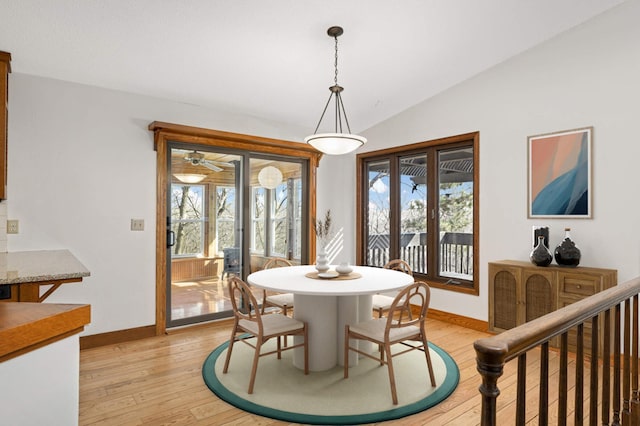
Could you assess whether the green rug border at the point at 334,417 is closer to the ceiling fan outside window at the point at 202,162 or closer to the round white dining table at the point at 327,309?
the round white dining table at the point at 327,309

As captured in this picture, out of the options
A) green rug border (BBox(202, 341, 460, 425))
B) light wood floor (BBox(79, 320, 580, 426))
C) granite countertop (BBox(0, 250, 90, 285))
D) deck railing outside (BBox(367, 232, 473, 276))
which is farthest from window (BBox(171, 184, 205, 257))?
deck railing outside (BBox(367, 232, 473, 276))

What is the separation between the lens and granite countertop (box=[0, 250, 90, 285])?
2.17m

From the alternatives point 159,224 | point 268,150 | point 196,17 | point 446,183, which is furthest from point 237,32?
point 446,183

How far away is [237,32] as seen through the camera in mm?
3020

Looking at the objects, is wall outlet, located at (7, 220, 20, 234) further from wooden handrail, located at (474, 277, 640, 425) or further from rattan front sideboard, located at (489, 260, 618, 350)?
rattan front sideboard, located at (489, 260, 618, 350)

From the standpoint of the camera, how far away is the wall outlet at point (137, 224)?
3.75 meters

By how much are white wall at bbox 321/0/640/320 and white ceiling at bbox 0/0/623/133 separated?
20cm

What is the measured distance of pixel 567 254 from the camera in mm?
3299

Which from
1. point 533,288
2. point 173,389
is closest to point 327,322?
point 173,389

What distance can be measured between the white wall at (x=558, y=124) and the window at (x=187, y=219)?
2666 millimetres

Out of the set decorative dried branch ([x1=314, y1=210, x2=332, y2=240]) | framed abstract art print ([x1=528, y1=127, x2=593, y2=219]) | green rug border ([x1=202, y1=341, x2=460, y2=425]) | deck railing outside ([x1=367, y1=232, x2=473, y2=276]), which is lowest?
green rug border ([x1=202, y1=341, x2=460, y2=425])

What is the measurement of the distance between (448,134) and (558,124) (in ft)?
3.62

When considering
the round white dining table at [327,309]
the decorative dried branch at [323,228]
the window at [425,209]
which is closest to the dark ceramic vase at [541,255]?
the window at [425,209]

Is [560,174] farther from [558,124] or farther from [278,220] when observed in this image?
[278,220]
